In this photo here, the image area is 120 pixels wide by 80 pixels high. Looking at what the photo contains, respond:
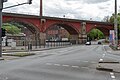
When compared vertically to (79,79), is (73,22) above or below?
above

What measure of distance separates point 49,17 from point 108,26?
111ft

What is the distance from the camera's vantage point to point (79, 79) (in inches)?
538

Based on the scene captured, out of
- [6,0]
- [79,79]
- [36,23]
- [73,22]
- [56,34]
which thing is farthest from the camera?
[56,34]

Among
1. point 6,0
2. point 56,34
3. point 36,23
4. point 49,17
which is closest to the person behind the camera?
point 6,0

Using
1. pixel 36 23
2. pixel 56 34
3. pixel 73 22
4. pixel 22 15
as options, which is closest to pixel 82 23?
pixel 73 22

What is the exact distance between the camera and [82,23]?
11094cm

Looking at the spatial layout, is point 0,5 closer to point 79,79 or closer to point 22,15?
point 79,79

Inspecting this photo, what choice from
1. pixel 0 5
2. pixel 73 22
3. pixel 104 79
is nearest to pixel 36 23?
pixel 73 22

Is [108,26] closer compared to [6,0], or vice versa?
[6,0]

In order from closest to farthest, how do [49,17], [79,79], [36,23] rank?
[79,79], [36,23], [49,17]

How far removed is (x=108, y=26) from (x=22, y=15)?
48.1 meters

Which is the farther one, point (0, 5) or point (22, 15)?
point (22, 15)

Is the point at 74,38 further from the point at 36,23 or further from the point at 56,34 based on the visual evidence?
the point at 56,34

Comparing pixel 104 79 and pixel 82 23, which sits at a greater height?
pixel 82 23
